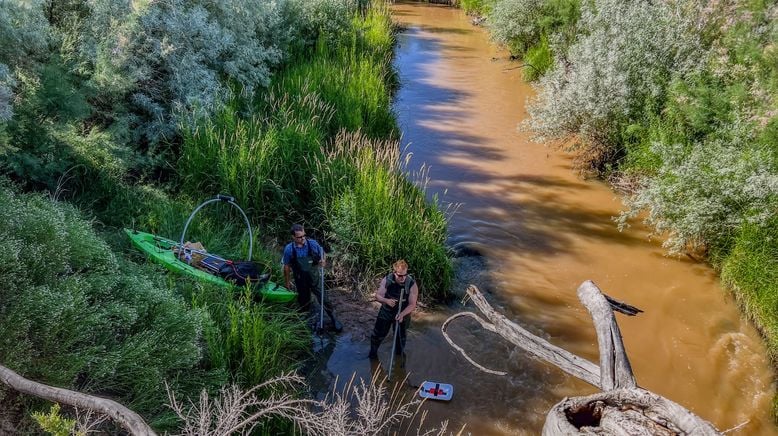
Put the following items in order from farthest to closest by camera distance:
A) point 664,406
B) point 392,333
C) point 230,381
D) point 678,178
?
point 678,178
point 392,333
point 230,381
point 664,406

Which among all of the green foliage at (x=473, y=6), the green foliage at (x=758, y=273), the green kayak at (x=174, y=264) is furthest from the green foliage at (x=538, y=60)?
the green kayak at (x=174, y=264)

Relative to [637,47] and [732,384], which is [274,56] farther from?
[732,384]

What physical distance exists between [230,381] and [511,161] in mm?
7952

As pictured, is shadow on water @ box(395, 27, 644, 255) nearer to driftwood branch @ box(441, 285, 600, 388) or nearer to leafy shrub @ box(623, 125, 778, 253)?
leafy shrub @ box(623, 125, 778, 253)

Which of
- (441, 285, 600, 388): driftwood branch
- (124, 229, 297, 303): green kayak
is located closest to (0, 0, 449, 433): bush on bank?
(124, 229, 297, 303): green kayak

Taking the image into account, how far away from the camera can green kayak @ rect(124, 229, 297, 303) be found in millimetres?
5930

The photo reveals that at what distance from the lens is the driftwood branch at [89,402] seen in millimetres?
2080

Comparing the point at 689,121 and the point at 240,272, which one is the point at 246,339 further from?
the point at 689,121

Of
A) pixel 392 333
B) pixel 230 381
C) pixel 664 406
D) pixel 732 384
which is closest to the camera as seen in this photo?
pixel 664 406

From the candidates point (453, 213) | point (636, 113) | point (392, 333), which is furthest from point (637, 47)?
point (392, 333)

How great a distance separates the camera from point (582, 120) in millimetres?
10125

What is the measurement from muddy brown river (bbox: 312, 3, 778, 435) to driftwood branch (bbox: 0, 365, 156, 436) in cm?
315

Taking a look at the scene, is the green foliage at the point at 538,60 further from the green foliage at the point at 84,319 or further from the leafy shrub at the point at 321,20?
the green foliage at the point at 84,319

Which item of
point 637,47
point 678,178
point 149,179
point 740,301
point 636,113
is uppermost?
point 637,47
